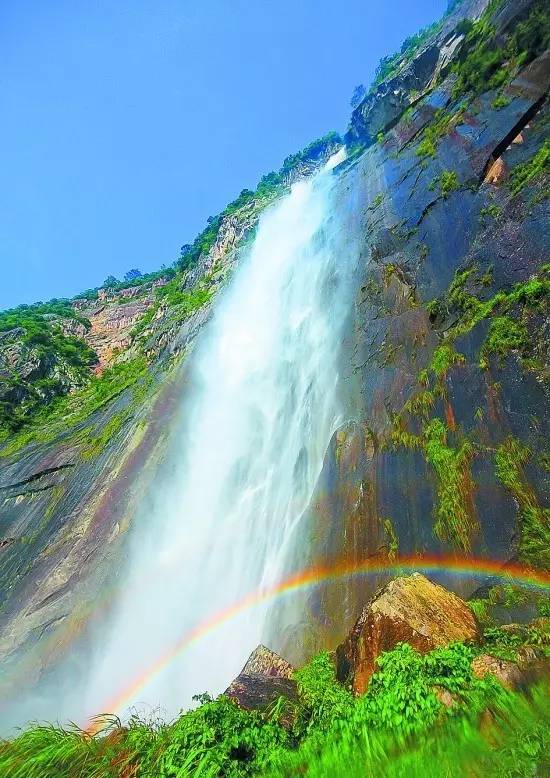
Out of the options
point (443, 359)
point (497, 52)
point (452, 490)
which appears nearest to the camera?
point (452, 490)

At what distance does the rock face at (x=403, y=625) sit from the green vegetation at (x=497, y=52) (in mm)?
15187

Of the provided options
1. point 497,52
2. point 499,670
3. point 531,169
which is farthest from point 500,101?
point 499,670

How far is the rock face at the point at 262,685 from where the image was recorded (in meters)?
5.43

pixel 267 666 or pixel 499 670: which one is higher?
pixel 267 666

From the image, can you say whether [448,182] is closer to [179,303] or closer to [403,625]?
[403,625]

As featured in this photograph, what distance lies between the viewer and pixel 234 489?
15375 millimetres

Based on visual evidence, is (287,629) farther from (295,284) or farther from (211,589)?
(295,284)

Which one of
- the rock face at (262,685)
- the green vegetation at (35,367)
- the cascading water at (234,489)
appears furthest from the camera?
the green vegetation at (35,367)

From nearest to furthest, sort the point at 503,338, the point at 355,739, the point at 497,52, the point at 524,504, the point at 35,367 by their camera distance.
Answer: the point at 355,739
the point at 524,504
the point at 503,338
the point at 497,52
the point at 35,367

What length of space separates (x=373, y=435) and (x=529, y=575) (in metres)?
4.58

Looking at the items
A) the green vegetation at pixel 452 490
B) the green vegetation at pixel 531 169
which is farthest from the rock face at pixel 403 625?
the green vegetation at pixel 531 169

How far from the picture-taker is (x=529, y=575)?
20.2 ft

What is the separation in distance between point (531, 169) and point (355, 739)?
11.7 m

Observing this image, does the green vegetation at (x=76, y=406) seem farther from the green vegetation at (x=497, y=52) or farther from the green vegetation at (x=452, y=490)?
the green vegetation at (x=497, y=52)
